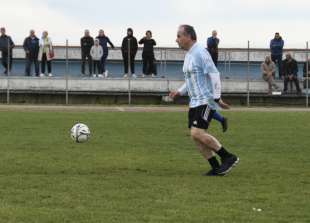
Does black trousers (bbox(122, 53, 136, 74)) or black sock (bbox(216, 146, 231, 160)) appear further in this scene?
black trousers (bbox(122, 53, 136, 74))

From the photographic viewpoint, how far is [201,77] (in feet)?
37.2

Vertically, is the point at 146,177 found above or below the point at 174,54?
below

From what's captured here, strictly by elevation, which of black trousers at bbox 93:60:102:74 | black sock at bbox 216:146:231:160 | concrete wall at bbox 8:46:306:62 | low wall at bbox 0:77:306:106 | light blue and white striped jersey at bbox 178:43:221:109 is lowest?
black sock at bbox 216:146:231:160

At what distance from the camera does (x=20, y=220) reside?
7.94 meters

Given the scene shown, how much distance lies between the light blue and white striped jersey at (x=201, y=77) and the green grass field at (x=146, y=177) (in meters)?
1.10

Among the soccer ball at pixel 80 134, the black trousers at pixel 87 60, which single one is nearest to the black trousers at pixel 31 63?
the black trousers at pixel 87 60

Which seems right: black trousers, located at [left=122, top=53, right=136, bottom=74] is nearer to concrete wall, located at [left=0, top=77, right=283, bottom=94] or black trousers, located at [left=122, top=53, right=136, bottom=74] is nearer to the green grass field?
concrete wall, located at [left=0, top=77, right=283, bottom=94]

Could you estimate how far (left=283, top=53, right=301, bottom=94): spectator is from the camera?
3291 cm

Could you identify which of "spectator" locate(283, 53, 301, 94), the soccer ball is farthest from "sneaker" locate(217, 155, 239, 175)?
"spectator" locate(283, 53, 301, 94)

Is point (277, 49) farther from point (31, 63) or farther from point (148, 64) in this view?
point (31, 63)

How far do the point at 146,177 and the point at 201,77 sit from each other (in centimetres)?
158

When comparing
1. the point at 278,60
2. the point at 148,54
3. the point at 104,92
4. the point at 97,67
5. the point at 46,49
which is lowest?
the point at 104,92

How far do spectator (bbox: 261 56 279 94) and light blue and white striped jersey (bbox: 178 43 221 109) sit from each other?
22.3m

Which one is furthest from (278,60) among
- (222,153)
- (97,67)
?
(222,153)
